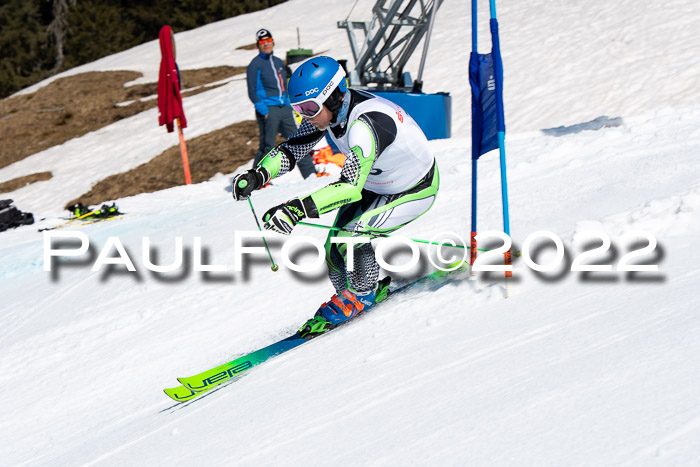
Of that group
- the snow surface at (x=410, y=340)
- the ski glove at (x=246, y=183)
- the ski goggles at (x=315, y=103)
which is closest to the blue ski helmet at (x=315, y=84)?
the ski goggles at (x=315, y=103)

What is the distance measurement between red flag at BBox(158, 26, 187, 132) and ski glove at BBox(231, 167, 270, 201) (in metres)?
7.67

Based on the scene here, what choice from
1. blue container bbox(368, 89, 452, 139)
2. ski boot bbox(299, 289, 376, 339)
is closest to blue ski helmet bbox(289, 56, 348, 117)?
ski boot bbox(299, 289, 376, 339)

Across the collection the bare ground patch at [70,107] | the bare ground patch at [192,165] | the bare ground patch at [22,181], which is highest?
the bare ground patch at [70,107]

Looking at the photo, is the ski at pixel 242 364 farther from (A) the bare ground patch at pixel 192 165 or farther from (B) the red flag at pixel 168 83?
(A) the bare ground patch at pixel 192 165

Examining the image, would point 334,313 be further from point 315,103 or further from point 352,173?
point 315,103

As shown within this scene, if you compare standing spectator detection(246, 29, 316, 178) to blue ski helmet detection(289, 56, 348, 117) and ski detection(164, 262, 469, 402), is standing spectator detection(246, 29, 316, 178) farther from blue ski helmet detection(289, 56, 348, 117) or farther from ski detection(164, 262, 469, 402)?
blue ski helmet detection(289, 56, 348, 117)

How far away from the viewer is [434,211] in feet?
23.8

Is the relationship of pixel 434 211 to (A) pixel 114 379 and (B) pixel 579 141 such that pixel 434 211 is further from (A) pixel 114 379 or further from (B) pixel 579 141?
(A) pixel 114 379

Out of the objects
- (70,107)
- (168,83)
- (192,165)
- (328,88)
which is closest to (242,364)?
(328,88)

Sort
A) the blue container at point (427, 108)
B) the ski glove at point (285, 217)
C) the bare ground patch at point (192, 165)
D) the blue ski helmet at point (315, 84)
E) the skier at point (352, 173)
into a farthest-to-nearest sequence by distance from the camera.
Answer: the bare ground patch at point (192, 165)
the blue container at point (427, 108)
the blue ski helmet at point (315, 84)
the skier at point (352, 173)
the ski glove at point (285, 217)

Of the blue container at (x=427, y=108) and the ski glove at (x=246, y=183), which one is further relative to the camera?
the blue container at (x=427, y=108)

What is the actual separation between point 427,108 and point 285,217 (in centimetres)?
912

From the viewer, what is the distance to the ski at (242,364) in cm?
443

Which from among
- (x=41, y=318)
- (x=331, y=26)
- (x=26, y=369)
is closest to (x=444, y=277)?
(x=26, y=369)
